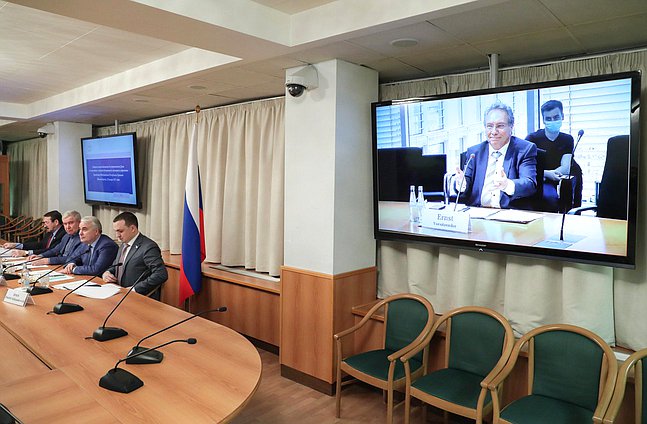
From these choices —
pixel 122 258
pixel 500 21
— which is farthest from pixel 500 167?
pixel 122 258

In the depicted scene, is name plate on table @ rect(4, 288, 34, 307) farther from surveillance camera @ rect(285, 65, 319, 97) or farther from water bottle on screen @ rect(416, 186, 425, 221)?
water bottle on screen @ rect(416, 186, 425, 221)

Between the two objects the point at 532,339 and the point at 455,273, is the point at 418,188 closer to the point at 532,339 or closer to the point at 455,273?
the point at 455,273

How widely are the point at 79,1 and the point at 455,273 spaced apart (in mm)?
2828

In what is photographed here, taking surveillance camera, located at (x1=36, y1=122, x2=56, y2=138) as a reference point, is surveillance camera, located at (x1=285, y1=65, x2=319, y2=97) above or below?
below

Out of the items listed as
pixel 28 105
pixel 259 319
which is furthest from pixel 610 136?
pixel 28 105

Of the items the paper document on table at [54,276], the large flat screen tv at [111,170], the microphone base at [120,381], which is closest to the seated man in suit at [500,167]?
the microphone base at [120,381]

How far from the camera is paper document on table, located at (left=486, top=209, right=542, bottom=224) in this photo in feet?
9.35

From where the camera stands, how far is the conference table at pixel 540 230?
258cm

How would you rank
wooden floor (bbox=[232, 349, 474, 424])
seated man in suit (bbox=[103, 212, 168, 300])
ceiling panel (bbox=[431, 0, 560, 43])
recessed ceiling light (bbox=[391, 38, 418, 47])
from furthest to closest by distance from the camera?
seated man in suit (bbox=[103, 212, 168, 300]) → wooden floor (bbox=[232, 349, 474, 424]) → recessed ceiling light (bbox=[391, 38, 418, 47]) → ceiling panel (bbox=[431, 0, 560, 43])

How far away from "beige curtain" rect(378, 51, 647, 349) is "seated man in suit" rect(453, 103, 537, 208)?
410 millimetres

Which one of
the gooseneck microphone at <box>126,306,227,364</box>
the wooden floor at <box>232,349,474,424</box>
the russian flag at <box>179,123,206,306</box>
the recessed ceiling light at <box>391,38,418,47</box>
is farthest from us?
the russian flag at <box>179,123,206,306</box>

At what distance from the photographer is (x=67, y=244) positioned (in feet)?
16.4

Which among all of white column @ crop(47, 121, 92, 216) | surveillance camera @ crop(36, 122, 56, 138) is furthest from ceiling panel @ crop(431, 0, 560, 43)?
surveillance camera @ crop(36, 122, 56, 138)

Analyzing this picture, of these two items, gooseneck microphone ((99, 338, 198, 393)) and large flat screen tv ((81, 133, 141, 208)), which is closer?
gooseneck microphone ((99, 338, 198, 393))
